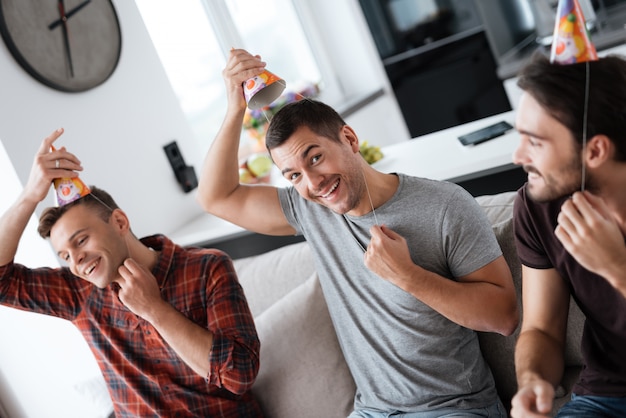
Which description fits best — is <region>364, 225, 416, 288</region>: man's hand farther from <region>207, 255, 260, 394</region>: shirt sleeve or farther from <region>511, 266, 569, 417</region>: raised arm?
<region>207, 255, 260, 394</region>: shirt sleeve

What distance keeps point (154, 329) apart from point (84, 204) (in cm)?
40

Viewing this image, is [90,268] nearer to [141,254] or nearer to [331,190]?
[141,254]

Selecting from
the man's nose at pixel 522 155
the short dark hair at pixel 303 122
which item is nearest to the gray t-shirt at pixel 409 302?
the short dark hair at pixel 303 122

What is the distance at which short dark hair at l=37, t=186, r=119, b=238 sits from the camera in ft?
6.33

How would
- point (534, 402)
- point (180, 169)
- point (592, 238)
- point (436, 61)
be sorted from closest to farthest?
point (592, 238)
point (534, 402)
point (180, 169)
point (436, 61)

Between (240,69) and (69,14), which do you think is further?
(69,14)

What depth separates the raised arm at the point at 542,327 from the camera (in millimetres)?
1383

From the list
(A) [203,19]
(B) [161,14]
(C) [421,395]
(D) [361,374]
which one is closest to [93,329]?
(D) [361,374]

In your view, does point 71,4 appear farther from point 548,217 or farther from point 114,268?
point 548,217

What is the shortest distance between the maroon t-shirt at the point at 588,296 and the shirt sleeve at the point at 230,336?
75 centimetres

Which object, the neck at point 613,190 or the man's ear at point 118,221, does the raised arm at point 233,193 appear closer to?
the man's ear at point 118,221

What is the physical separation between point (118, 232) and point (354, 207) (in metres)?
0.71

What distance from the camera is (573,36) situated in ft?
3.77

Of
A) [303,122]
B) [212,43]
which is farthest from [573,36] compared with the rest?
[212,43]
